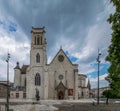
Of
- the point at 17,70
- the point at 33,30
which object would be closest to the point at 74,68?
the point at 33,30

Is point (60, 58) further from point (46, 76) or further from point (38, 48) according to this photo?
point (46, 76)

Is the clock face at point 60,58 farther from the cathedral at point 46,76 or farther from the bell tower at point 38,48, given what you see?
the bell tower at point 38,48

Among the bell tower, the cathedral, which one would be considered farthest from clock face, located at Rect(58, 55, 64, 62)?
the bell tower

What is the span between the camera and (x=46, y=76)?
3460 inches

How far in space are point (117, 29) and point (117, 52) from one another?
722 millimetres

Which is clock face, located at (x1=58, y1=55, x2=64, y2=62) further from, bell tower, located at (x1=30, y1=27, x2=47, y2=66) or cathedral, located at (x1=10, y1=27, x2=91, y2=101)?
bell tower, located at (x1=30, y1=27, x2=47, y2=66)

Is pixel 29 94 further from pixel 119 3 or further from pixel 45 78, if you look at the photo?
pixel 119 3

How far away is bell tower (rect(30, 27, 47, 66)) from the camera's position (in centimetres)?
9031

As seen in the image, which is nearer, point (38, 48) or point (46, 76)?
point (46, 76)

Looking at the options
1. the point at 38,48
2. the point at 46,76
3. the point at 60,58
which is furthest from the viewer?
the point at 60,58

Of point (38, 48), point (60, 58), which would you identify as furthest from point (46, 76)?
point (38, 48)

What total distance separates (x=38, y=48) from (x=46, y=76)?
9.77m

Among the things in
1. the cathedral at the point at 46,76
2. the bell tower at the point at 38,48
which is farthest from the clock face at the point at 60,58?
the bell tower at the point at 38,48

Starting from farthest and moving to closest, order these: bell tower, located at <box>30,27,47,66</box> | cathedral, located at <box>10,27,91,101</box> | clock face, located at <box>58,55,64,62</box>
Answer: clock face, located at <box>58,55,64,62</box> < bell tower, located at <box>30,27,47,66</box> < cathedral, located at <box>10,27,91,101</box>
